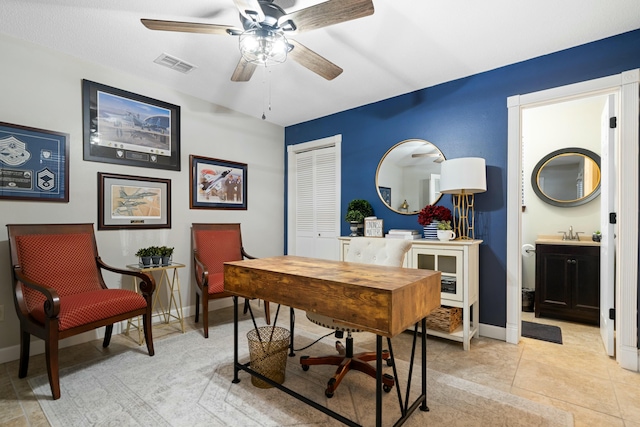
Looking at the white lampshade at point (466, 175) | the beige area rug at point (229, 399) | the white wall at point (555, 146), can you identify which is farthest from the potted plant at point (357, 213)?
the white wall at point (555, 146)

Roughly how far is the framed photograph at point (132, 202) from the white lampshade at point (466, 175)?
295 centimetres

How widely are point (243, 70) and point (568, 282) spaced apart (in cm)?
390

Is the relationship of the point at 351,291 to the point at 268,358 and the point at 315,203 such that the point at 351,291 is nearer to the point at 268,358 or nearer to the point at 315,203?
the point at 268,358

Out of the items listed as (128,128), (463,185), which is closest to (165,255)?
(128,128)

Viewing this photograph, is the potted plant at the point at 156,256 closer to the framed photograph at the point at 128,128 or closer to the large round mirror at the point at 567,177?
the framed photograph at the point at 128,128

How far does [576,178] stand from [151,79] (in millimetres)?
5029

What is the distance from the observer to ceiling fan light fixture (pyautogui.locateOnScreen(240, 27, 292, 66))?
190 centimetres

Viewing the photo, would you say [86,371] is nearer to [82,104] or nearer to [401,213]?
[82,104]

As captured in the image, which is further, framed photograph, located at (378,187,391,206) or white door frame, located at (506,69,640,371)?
framed photograph, located at (378,187,391,206)

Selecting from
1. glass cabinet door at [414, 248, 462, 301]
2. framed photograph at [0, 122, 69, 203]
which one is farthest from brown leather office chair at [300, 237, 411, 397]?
framed photograph at [0, 122, 69, 203]

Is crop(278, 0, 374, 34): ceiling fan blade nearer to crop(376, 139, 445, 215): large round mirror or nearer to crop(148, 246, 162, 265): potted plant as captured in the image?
crop(376, 139, 445, 215): large round mirror

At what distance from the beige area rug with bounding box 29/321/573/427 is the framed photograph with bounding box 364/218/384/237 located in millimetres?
1485

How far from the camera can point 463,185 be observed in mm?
2773

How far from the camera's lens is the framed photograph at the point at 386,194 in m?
3.74
